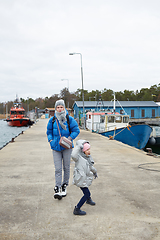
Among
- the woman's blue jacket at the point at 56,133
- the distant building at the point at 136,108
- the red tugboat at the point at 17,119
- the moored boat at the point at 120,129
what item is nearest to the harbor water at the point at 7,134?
the red tugboat at the point at 17,119

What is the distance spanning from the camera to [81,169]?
3.49 metres

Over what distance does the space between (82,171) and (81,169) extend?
1.4 inches

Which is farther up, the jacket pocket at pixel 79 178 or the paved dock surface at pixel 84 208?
the jacket pocket at pixel 79 178

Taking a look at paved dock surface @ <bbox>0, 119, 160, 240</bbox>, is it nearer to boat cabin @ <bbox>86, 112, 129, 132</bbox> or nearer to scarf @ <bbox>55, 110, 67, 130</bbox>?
scarf @ <bbox>55, 110, 67, 130</bbox>

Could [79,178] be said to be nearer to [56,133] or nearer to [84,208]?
[84,208]

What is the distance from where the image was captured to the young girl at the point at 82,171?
11.3ft

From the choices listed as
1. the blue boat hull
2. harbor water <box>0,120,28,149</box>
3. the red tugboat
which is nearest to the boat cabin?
the blue boat hull

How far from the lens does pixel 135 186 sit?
16.0 feet

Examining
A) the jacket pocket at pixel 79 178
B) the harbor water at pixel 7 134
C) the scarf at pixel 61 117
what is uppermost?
the scarf at pixel 61 117

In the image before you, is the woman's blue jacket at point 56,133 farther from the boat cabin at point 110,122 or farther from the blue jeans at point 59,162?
the boat cabin at point 110,122

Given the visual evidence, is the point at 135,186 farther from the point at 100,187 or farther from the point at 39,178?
the point at 39,178

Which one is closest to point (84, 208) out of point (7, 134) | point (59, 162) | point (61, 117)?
point (59, 162)

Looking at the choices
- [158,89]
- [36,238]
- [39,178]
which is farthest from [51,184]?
[158,89]

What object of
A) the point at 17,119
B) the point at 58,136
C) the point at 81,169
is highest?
the point at 58,136
